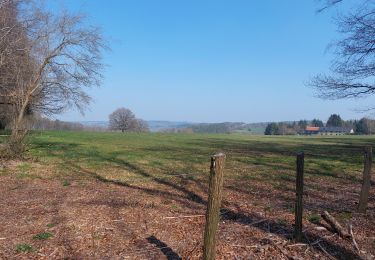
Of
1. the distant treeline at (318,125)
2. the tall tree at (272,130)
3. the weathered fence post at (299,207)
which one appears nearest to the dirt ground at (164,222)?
the weathered fence post at (299,207)

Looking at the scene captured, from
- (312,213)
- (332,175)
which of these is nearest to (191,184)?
(312,213)

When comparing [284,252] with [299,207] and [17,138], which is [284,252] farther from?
[17,138]

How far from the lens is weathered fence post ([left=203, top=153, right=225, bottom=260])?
4.66 metres

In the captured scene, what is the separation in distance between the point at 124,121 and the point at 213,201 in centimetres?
10984

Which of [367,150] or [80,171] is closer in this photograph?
[367,150]

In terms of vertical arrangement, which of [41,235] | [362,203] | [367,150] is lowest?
[41,235]

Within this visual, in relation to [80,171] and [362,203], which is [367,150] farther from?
[80,171]

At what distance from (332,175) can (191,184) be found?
198 inches

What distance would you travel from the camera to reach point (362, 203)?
7.68 meters

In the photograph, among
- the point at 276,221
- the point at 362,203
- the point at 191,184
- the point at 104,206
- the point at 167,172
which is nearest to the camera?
the point at 276,221

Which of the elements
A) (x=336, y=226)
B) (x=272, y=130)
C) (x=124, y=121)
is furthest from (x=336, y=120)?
(x=336, y=226)

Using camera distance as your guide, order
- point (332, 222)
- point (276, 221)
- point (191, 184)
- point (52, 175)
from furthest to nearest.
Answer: point (52, 175) < point (191, 184) < point (276, 221) < point (332, 222)

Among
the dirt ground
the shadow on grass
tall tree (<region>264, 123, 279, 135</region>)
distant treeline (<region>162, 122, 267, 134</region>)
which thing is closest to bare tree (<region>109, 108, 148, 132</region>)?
distant treeline (<region>162, 122, 267, 134</region>)

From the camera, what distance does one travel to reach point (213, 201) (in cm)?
483
